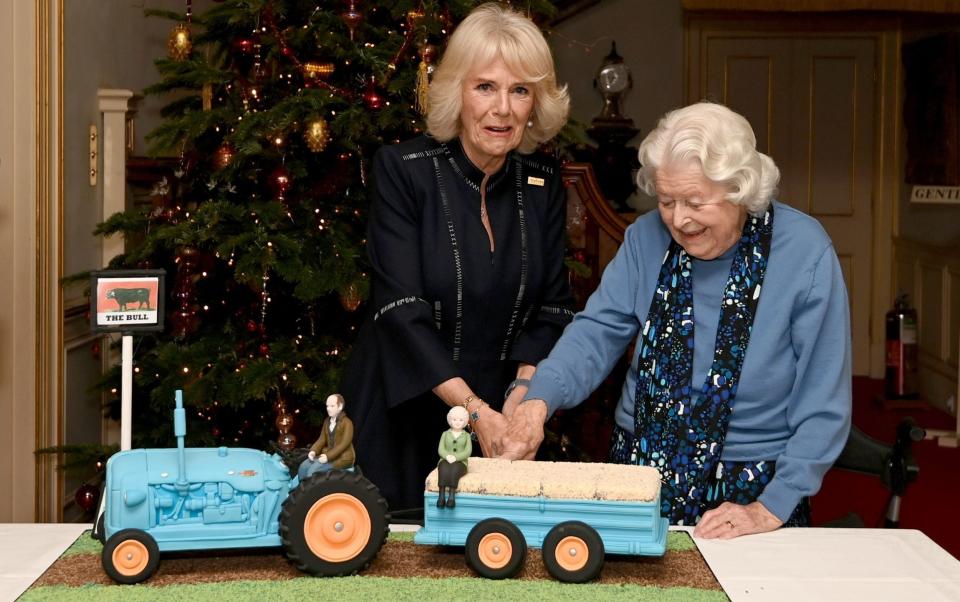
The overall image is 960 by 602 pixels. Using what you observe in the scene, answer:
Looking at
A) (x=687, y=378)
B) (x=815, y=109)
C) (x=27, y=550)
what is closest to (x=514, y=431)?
(x=687, y=378)

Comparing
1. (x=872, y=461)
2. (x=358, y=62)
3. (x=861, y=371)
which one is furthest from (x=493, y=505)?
(x=861, y=371)

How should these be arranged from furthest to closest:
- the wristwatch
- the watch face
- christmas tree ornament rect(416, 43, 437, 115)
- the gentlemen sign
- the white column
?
the gentlemen sign
the watch face
the white column
christmas tree ornament rect(416, 43, 437, 115)
the wristwatch

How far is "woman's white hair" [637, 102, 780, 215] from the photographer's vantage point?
6.66ft

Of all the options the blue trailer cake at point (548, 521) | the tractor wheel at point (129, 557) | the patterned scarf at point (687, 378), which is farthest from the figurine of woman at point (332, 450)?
the patterned scarf at point (687, 378)

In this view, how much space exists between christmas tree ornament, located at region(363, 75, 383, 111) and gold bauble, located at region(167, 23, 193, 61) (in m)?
0.55

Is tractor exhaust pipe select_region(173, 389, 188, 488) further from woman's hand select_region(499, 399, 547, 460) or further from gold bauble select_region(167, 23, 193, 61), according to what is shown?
gold bauble select_region(167, 23, 193, 61)

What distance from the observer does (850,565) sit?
182 centimetres

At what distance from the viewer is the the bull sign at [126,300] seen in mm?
1727

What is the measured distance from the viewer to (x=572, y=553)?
1.72 metres

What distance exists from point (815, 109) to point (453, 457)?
7.43 meters

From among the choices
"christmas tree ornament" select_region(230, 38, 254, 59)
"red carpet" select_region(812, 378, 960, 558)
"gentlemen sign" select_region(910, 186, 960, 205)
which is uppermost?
"christmas tree ornament" select_region(230, 38, 254, 59)

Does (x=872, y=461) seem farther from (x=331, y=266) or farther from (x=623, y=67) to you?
(x=623, y=67)

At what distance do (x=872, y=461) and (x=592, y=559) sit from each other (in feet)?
2.98

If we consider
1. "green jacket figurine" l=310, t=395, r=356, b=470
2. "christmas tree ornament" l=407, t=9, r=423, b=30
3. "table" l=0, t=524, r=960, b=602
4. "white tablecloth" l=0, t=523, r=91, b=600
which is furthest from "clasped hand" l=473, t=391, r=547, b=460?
"christmas tree ornament" l=407, t=9, r=423, b=30
